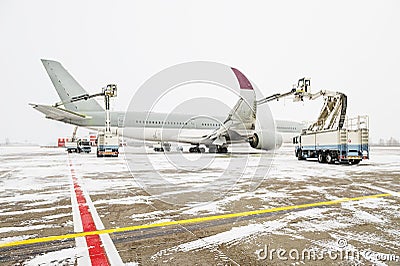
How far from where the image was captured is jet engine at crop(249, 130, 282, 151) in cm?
2234

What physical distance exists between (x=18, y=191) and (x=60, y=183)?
1506 mm

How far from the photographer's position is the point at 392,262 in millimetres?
2871

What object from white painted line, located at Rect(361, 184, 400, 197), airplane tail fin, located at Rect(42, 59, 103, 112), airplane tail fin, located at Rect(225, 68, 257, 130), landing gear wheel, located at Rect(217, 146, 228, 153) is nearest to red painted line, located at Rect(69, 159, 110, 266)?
white painted line, located at Rect(361, 184, 400, 197)

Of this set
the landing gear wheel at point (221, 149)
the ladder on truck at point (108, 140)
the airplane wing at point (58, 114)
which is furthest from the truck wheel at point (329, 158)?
the airplane wing at point (58, 114)

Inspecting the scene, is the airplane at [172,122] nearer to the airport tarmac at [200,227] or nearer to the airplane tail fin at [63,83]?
the airplane tail fin at [63,83]

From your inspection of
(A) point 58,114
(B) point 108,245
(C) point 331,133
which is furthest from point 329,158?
(A) point 58,114

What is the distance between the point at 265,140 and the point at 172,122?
33.3 ft

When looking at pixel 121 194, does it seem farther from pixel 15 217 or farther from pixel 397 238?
pixel 397 238

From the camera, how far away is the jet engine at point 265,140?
22.3m

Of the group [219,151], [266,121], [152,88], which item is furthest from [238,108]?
[152,88]

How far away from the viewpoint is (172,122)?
2819 cm

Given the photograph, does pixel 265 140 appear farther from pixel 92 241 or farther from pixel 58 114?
pixel 92 241

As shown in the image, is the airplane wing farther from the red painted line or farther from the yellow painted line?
the yellow painted line

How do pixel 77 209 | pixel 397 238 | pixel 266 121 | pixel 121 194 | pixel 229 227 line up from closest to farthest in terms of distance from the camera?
pixel 397 238 < pixel 229 227 < pixel 77 209 < pixel 121 194 < pixel 266 121
